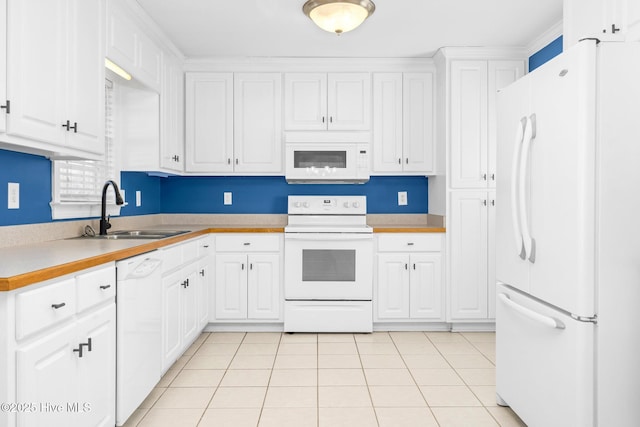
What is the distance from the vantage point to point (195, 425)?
2.16 meters

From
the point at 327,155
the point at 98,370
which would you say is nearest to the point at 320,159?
the point at 327,155

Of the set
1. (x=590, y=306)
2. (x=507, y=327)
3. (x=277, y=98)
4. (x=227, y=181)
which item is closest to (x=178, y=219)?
(x=227, y=181)

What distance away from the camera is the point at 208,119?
399 centimetres

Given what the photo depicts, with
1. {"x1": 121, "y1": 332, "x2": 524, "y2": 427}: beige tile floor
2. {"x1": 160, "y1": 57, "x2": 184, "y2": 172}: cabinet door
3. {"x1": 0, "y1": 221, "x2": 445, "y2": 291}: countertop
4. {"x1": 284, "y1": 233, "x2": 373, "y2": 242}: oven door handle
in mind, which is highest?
{"x1": 160, "y1": 57, "x2": 184, "y2": 172}: cabinet door

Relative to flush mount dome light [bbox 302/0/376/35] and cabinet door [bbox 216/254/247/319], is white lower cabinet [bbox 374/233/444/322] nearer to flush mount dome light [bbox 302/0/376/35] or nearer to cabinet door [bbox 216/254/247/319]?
cabinet door [bbox 216/254/247/319]

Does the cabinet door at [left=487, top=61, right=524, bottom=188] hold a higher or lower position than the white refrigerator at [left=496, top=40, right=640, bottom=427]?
higher

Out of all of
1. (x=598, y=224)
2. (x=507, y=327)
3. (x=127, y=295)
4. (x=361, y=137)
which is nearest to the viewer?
(x=598, y=224)

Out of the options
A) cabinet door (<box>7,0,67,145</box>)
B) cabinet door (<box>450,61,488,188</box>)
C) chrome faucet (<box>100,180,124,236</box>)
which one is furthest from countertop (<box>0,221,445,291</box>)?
cabinet door (<box>450,61,488,188</box>)

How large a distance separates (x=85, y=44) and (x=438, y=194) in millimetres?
2920

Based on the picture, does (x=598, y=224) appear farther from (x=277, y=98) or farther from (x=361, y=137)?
(x=277, y=98)

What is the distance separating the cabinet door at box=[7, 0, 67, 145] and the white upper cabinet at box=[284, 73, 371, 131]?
2.16 meters

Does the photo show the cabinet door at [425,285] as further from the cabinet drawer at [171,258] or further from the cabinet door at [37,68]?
the cabinet door at [37,68]

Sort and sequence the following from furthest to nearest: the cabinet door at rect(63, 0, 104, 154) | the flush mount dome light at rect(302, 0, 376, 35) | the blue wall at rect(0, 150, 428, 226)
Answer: the blue wall at rect(0, 150, 428, 226) < the flush mount dome light at rect(302, 0, 376, 35) < the cabinet door at rect(63, 0, 104, 154)

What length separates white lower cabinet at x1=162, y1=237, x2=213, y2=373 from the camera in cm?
262
